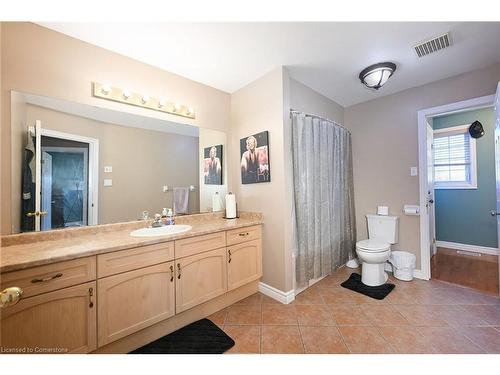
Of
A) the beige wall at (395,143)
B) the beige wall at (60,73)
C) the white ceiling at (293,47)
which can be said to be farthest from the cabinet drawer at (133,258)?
the beige wall at (395,143)

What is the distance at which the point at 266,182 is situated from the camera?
207cm

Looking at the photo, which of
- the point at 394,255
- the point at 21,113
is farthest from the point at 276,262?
the point at 21,113

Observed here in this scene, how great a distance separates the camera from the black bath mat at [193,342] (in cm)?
136

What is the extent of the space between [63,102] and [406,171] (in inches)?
141

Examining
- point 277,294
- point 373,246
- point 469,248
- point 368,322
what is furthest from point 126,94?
point 469,248

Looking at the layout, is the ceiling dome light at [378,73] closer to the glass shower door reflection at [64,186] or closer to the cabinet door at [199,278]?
the cabinet door at [199,278]

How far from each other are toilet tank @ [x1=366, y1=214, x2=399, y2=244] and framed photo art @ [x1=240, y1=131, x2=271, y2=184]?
1.71 meters

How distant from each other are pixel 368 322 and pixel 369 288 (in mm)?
642

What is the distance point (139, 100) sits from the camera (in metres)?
1.80

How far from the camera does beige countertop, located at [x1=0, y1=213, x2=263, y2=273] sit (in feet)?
3.32

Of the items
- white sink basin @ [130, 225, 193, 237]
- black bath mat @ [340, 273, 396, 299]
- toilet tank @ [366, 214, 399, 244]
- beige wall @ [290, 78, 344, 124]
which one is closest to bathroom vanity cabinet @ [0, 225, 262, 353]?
white sink basin @ [130, 225, 193, 237]

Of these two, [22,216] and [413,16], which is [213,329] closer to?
[22,216]

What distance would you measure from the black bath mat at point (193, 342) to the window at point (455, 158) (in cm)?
421

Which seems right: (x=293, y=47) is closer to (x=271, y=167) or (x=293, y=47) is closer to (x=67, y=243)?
(x=271, y=167)
